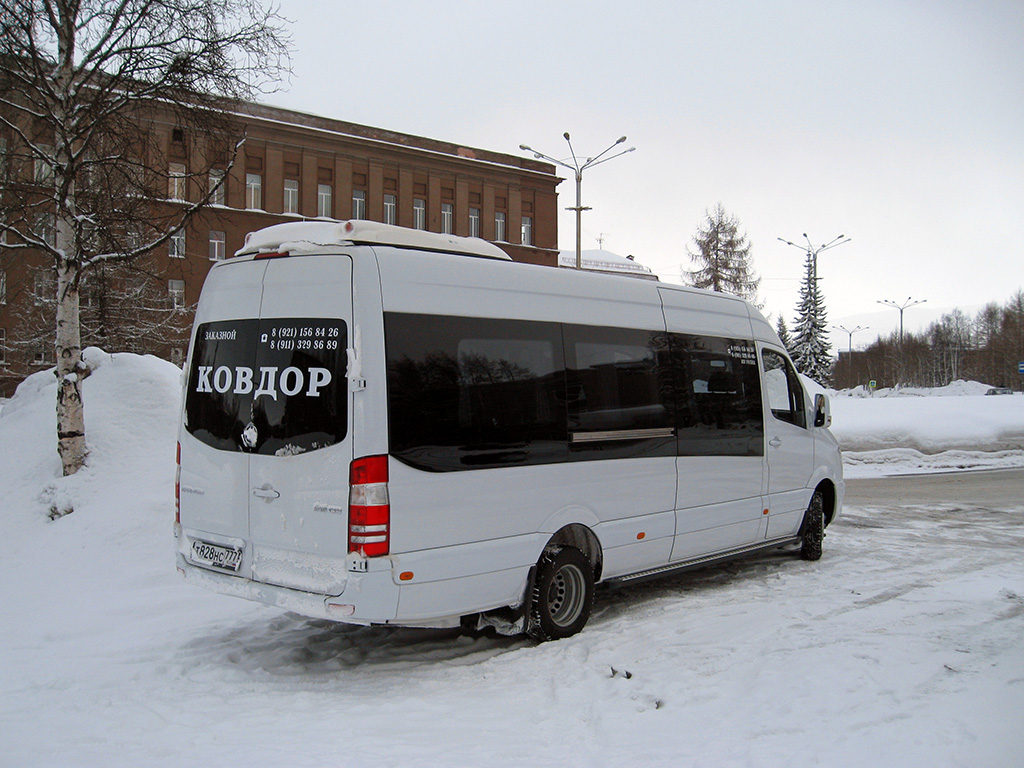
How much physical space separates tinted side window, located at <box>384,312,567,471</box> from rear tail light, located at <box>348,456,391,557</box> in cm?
20

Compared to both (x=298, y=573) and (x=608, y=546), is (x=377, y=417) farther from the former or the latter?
(x=608, y=546)

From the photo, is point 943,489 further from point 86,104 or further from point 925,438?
point 86,104

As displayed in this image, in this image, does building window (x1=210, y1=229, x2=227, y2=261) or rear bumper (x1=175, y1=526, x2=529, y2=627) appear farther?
building window (x1=210, y1=229, x2=227, y2=261)

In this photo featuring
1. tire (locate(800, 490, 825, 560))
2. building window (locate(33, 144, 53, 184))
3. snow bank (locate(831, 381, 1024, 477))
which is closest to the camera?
tire (locate(800, 490, 825, 560))

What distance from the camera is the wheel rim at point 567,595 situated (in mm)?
6000

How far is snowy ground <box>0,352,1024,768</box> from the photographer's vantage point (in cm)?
404

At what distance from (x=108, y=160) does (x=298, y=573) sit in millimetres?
9865

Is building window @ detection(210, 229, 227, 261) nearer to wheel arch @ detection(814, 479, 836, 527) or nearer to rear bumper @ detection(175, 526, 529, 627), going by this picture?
wheel arch @ detection(814, 479, 836, 527)

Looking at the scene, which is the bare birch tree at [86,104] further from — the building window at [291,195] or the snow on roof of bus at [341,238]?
the building window at [291,195]

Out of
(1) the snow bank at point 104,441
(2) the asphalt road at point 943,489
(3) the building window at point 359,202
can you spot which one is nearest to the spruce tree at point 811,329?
(3) the building window at point 359,202

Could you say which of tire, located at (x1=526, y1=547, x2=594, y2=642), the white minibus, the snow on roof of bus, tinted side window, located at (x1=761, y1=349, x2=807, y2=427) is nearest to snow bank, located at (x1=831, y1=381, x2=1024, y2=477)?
tinted side window, located at (x1=761, y1=349, x2=807, y2=427)

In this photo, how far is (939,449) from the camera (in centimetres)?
2070

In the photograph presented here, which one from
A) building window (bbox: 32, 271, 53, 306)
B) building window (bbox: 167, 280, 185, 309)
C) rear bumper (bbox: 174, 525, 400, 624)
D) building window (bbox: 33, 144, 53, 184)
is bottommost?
rear bumper (bbox: 174, 525, 400, 624)

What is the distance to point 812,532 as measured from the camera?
28.8 feet
